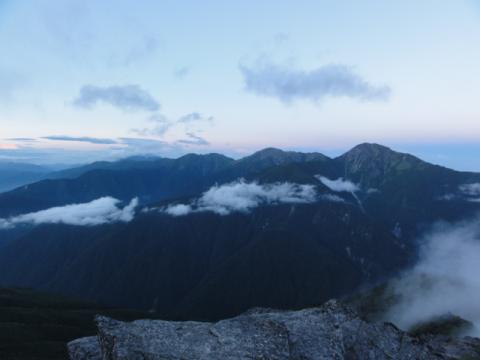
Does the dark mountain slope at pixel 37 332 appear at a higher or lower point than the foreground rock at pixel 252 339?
lower

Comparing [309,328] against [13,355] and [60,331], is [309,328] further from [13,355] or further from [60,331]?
[60,331]

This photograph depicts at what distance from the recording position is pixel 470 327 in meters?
138

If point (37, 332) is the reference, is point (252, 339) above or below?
above

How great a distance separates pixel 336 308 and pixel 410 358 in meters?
10.7

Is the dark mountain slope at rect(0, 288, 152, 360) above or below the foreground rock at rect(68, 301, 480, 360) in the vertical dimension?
below

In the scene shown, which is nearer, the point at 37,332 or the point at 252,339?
the point at 252,339

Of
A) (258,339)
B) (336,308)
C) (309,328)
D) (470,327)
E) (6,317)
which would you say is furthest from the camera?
(6,317)

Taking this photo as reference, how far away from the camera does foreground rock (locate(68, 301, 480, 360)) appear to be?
33.4 metres

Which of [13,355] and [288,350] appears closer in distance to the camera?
[288,350]

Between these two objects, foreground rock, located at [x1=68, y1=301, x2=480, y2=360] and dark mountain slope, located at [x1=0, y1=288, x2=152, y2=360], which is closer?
foreground rock, located at [x1=68, y1=301, x2=480, y2=360]

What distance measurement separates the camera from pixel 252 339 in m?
35.3

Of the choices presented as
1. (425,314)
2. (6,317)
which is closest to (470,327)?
(425,314)

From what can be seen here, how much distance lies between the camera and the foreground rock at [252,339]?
33438 millimetres

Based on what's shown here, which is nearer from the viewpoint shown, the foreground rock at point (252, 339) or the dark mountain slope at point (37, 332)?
the foreground rock at point (252, 339)
